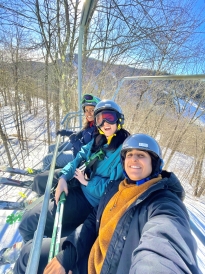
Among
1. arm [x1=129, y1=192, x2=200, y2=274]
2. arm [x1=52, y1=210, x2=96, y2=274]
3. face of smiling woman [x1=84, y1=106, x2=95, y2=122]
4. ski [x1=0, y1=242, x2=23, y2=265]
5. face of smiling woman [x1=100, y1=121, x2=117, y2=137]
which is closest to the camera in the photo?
arm [x1=129, y1=192, x2=200, y2=274]

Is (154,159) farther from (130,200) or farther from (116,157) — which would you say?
(116,157)

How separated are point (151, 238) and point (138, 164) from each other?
0.55 metres

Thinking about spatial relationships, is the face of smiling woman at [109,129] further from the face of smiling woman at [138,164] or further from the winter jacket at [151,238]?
the winter jacket at [151,238]

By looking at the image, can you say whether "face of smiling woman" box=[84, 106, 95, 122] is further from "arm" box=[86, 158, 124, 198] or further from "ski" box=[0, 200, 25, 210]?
"ski" box=[0, 200, 25, 210]

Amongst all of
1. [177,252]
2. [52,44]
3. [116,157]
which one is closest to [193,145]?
[52,44]

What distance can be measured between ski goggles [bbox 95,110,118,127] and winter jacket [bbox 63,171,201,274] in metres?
0.82

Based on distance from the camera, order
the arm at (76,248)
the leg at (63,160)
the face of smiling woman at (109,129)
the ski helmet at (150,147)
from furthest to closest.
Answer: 1. the leg at (63,160)
2. the face of smiling woman at (109,129)
3. the ski helmet at (150,147)
4. the arm at (76,248)

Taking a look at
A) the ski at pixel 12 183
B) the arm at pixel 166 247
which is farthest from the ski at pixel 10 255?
the arm at pixel 166 247

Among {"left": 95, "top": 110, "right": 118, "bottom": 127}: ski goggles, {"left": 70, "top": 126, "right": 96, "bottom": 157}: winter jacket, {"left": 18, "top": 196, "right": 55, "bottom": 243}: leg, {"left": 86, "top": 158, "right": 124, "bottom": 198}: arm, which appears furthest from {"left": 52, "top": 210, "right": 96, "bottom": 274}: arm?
{"left": 70, "top": 126, "right": 96, "bottom": 157}: winter jacket

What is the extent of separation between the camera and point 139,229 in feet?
2.81

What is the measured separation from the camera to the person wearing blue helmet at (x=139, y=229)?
0.60 meters

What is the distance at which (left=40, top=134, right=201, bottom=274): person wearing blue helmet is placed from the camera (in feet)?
1.96

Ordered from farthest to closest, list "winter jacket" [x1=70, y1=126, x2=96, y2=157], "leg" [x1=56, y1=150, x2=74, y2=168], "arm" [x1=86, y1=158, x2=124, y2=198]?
"leg" [x1=56, y1=150, x2=74, y2=168], "winter jacket" [x1=70, y1=126, x2=96, y2=157], "arm" [x1=86, y1=158, x2=124, y2=198]

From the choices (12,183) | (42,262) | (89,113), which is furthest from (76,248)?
(12,183)
